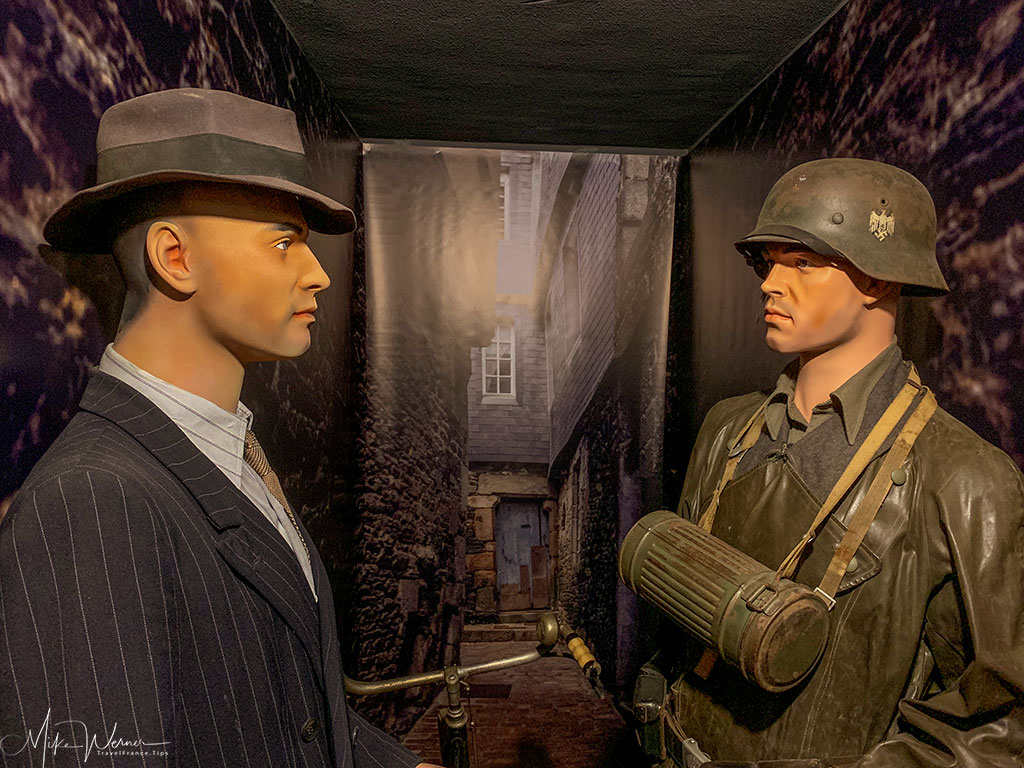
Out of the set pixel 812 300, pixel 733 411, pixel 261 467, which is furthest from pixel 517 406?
pixel 261 467

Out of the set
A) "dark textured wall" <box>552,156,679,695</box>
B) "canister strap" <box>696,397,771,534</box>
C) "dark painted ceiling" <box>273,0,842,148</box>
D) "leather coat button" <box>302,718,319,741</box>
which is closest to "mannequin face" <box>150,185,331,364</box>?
"leather coat button" <box>302,718,319,741</box>

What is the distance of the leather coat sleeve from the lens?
5.31 feet

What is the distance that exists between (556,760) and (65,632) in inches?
148

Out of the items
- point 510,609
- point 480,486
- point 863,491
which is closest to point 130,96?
point 863,491

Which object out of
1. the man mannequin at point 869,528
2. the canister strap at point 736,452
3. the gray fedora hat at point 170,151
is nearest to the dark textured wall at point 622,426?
the canister strap at point 736,452

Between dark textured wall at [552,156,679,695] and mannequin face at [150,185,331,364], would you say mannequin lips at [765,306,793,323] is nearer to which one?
mannequin face at [150,185,331,364]

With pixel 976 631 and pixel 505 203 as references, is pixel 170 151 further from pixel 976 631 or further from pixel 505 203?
pixel 505 203

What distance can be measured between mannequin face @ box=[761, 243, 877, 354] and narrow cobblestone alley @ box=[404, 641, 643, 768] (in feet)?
10.3

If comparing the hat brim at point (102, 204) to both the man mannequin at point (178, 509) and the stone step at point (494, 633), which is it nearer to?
the man mannequin at point (178, 509)

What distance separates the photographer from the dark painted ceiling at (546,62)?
109 inches

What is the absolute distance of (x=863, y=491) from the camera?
6.24ft

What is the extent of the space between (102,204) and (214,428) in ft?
1.83

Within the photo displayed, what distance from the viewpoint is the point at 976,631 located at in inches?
65.4

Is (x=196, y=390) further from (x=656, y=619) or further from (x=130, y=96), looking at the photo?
(x=656, y=619)
